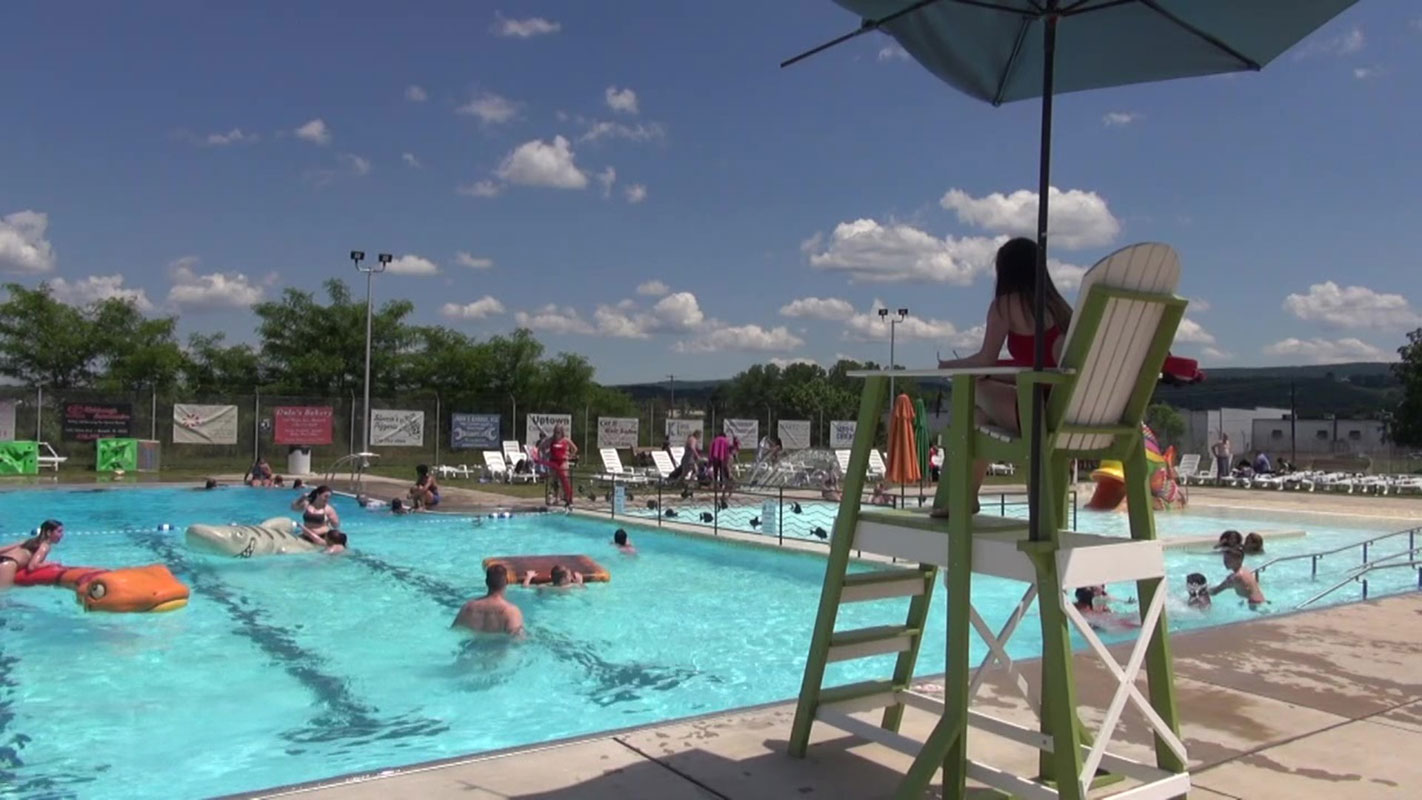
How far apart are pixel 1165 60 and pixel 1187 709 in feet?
8.71

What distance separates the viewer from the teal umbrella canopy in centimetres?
317

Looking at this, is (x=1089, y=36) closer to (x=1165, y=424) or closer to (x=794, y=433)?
(x=794, y=433)

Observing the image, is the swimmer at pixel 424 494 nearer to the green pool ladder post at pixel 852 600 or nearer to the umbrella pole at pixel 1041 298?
the green pool ladder post at pixel 852 600

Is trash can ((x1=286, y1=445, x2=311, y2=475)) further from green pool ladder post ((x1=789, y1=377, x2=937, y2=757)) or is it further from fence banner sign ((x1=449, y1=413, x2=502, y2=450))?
green pool ladder post ((x1=789, y1=377, x2=937, y2=757))

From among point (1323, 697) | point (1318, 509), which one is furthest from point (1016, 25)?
point (1318, 509)

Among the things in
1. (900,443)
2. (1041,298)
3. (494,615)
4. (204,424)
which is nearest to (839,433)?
(204,424)

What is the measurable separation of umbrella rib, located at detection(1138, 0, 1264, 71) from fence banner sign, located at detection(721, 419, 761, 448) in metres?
26.9

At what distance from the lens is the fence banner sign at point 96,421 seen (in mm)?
23234

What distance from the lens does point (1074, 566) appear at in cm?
271

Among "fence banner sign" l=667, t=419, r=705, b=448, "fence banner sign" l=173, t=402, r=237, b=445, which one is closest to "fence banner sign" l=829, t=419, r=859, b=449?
"fence banner sign" l=667, t=419, r=705, b=448

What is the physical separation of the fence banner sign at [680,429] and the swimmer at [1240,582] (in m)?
19.9

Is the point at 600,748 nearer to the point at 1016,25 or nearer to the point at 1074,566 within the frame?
the point at 1074,566

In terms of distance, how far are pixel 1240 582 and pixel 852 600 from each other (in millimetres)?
7885

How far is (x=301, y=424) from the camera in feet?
84.6
